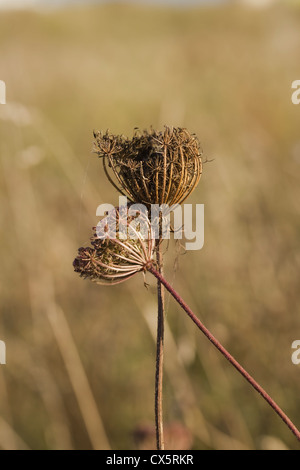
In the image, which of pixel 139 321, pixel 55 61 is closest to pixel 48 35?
pixel 55 61

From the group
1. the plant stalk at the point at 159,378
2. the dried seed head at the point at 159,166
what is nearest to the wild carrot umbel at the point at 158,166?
the dried seed head at the point at 159,166

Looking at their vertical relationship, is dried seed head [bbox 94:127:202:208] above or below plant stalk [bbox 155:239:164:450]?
above

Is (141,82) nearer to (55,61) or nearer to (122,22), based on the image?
(55,61)

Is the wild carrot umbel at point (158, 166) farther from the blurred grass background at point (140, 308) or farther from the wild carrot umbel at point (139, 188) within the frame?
the blurred grass background at point (140, 308)

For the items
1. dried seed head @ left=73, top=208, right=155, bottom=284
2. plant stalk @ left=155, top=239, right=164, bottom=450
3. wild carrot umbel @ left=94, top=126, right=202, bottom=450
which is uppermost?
wild carrot umbel @ left=94, top=126, right=202, bottom=450

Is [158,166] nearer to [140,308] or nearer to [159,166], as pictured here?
[159,166]

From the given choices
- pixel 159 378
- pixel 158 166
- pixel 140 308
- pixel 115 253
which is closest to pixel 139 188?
pixel 158 166

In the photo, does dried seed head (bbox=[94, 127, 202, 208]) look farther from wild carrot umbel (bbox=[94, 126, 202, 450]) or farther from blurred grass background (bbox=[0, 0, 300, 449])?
blurred grass background (bbox=[0, 0, 300, 449])

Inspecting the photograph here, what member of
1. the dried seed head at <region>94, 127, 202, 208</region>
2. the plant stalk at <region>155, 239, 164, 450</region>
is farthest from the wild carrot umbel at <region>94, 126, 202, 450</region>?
the plant stalk at <region>155, 239, 164, 450</region>
